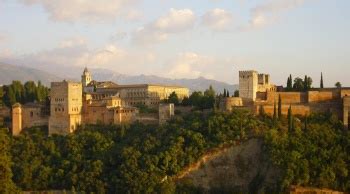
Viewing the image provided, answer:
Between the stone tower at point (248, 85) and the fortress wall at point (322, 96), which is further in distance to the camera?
the stone tower at point (248, 85)

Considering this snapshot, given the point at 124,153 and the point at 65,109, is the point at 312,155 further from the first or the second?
the point at 65,109

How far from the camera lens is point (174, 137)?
4475 centimetres

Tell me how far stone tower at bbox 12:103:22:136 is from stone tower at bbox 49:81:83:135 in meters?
2.52

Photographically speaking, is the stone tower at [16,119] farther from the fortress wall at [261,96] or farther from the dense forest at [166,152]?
the fortress wall at [261,96]


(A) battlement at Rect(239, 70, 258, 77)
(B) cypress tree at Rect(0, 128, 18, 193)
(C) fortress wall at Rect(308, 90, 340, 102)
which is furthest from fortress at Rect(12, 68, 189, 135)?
(B) cypress tree at Rect(0, 128, 18, 193)

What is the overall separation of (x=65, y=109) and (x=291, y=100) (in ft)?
55.7

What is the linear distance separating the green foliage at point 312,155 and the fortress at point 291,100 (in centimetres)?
212

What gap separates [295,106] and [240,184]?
23.7 ft

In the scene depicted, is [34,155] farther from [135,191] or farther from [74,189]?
[135,191]

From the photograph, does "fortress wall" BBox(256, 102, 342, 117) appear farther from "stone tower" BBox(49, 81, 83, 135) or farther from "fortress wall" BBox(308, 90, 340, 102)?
"stone tower" BBox(49, 81, 83, 135)

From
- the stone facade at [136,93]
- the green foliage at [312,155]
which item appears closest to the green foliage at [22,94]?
the stone facade at [136,93]

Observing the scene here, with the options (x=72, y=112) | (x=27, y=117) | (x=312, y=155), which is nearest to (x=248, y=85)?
(x=312, y=155)

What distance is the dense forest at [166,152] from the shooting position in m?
41.1

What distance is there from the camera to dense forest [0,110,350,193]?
4112 cm
